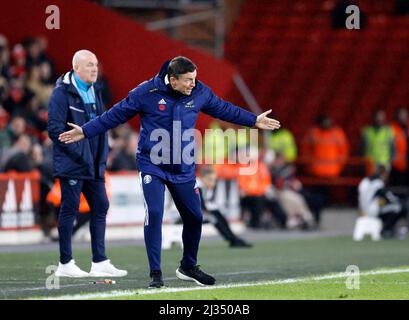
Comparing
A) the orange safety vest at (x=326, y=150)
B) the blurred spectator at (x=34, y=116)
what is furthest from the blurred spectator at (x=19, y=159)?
the orange safety vest at (x=326, y=150)

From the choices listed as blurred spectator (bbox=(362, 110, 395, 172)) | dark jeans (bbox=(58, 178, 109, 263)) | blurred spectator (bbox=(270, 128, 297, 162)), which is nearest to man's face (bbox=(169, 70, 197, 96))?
dark jeans (bbox=(58, 178, 109, 263))

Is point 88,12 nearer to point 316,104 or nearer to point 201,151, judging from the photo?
point 201,151

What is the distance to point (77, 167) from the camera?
488 inches

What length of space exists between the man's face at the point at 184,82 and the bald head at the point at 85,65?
1589mm

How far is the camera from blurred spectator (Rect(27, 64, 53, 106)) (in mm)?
22594

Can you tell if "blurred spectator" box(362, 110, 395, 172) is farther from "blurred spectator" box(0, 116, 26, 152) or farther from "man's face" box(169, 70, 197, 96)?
"man's face" box(169, 70, 197, 96)

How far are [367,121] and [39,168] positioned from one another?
516 inches

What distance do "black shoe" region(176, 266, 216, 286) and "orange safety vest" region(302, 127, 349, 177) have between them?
16276 millimetres

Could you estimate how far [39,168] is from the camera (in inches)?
781

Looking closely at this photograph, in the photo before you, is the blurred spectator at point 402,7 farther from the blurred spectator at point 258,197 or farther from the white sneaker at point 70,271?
the white sneaker at point 70,271

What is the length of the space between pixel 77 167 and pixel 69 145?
0.77 ft

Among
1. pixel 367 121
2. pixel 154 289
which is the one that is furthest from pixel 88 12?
pixel 154 289

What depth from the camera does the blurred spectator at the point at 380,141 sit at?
2708cm

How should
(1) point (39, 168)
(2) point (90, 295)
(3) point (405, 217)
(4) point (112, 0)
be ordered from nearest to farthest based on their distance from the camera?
(2) point (90, 295) < (1) point (39, 168) < (3) point (405, 217) < (4) point (112, 0)
